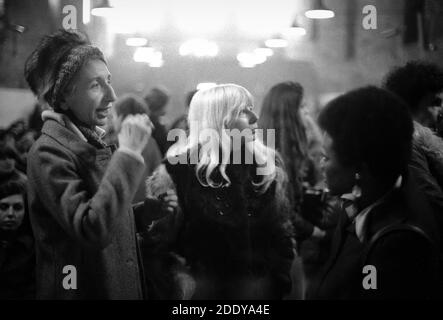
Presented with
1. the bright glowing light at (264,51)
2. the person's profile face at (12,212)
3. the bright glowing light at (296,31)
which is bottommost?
the person's profile face at (12,212)

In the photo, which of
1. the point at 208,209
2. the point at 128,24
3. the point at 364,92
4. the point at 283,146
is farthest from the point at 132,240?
the point at 364,92

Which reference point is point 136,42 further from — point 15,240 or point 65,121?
point 15,240

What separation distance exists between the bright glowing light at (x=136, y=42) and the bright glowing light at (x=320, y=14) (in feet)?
2.58

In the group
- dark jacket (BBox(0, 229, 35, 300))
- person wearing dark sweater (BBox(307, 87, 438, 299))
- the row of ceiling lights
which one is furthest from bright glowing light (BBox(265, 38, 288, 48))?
dark jacket (BBox(0, 229, 35, 300))

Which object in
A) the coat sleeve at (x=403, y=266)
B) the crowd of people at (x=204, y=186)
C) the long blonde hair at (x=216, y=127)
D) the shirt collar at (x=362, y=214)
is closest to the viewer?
the coat sleeve at (x=403, y=266)

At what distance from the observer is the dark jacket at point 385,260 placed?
9.05 ft

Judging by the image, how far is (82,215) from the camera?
2922 mm

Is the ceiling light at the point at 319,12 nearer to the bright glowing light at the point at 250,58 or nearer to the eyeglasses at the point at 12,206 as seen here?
the bright glowing light at the point at 250,58

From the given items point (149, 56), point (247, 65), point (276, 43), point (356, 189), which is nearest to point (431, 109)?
point (356, 189)

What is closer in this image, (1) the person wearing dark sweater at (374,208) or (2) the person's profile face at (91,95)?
(1) the person wearing dark sweater at (374,208)

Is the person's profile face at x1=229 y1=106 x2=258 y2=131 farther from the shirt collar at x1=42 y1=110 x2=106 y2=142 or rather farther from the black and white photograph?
the shirt collar at x1=42 y1=110 x2=106 y2=142

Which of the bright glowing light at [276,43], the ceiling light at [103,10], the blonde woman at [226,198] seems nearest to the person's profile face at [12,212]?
the blonde woman at [226,198]

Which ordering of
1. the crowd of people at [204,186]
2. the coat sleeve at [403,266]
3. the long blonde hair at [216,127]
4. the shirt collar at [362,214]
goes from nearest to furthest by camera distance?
the coat sleeve at [403,266] → the shirt collar at [362,214] → the crowd of people at [204,186] → the long blonde hair at [216,127]
